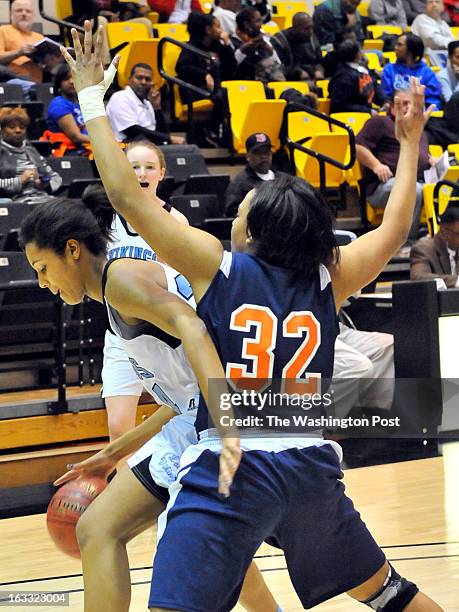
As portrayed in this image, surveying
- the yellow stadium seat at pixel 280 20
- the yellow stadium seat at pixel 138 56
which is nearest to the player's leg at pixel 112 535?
the yellow stadium seat at pixel 138 56

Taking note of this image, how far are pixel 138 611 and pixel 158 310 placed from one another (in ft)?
5.77

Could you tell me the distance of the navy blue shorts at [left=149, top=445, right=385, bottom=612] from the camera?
7.85 ft

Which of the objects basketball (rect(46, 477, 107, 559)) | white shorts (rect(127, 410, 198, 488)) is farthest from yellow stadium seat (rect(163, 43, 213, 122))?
white shorts (rect(127, 410, 198, 488))

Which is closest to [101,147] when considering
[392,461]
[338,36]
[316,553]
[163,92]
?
[316,553]

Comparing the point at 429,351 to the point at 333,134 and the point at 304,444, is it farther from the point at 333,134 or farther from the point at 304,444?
the point at 304,444

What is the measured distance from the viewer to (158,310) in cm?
262

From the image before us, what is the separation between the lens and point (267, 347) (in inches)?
99.2

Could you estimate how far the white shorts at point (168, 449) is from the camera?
2850mm

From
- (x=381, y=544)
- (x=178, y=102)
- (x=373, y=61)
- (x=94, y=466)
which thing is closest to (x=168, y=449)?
(x=94, y=466)

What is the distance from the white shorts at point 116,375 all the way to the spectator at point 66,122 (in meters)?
4.77

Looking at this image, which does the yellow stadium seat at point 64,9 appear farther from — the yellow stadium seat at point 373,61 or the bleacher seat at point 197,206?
the bleacher seat at point 197,206

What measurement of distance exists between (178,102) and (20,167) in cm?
307

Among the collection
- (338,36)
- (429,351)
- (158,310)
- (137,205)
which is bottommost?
(429,351)

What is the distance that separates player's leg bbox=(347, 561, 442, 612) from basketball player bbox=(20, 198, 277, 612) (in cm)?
52
